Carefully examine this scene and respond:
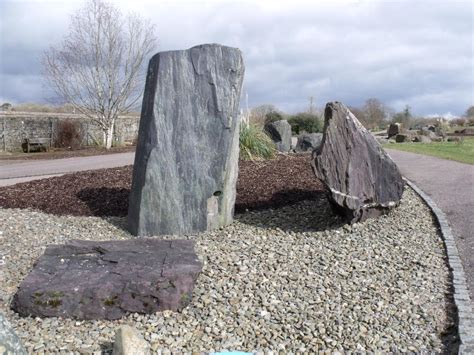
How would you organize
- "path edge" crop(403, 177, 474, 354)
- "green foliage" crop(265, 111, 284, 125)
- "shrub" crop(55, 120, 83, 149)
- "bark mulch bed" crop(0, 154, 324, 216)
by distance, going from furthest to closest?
"green foliage" crop(265, 111, 284, 125)
"shrub" crop(55, 120, 83, 149)
"bark mulch bed" crop(0, 154, 324, 216)
"path edge" crop(403, 177, 474, 354)

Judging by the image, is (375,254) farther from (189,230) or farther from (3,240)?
(3,240)

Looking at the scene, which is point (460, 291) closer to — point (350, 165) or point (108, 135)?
point (350, 165)

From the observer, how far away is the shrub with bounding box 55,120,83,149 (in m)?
26.0

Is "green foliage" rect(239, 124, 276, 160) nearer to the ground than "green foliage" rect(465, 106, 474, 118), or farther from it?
nearer to the ground

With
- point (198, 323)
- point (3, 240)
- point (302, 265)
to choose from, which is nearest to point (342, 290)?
point (302, 265)

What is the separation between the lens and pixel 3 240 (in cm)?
571

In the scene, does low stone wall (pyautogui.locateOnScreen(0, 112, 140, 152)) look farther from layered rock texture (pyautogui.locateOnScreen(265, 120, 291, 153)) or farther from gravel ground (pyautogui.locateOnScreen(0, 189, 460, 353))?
gravel ground (pyautogui.locateOnScreen(0, 189, 460, 353))

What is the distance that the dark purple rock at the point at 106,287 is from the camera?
4090 millimetres

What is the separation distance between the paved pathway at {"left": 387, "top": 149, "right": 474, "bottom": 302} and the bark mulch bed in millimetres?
2071

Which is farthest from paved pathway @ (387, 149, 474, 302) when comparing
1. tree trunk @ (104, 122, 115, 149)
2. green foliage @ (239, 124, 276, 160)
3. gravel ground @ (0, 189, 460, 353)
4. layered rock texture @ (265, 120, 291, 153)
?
tree trunk @ (104, 122, 115, 149)

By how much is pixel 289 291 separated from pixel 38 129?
23.7 metres

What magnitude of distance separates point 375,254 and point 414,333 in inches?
66.6

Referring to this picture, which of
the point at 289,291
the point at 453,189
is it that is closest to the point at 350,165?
the point at 289,291

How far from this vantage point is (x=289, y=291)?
4.55 m
